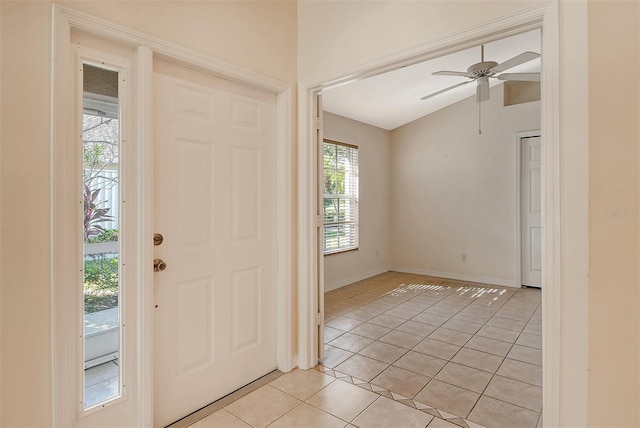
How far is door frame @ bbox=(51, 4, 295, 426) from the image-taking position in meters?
1.44

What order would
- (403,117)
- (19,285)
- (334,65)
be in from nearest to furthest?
(19,285) < (334,65) < (403,117)

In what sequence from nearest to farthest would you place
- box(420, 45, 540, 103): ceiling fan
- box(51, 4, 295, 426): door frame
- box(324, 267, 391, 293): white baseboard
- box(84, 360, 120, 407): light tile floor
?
box(51, 4, 295, 426): door frame < box(84, 360, 120, 407): light tile floor < box(420, 45, 540, 103): ceiling fan < box(324, 267, 391, 293): white baseboard

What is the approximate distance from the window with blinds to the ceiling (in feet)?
1.90

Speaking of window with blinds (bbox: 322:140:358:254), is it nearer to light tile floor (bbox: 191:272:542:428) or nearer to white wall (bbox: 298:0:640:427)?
light tile floor (bbox: 191:272:542:428)

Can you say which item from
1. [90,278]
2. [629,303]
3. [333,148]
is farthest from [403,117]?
[90,278]

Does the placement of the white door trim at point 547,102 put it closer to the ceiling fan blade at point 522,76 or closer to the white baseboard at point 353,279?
the ceiling fan blade at point 522,76

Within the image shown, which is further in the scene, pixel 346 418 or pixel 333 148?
pixel 333 148

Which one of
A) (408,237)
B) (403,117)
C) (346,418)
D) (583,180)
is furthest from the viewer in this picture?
(408,237)

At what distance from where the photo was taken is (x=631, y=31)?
1388 millimetres

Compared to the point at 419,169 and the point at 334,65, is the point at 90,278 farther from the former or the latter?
the point at 419,169

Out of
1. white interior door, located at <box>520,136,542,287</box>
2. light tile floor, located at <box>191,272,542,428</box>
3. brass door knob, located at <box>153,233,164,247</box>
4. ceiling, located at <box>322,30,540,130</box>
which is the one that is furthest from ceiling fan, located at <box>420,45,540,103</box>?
brass door knob, located at <box>153,233,164,247</box>

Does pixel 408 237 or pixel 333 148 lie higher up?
pixel 333 148

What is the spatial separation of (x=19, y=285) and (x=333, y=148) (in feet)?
13.3

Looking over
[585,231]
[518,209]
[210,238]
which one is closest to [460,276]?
[518,209]
